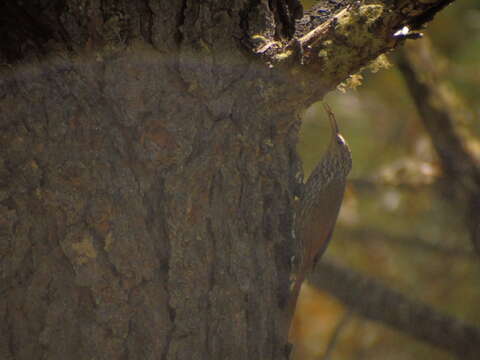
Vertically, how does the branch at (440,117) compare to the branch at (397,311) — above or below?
above

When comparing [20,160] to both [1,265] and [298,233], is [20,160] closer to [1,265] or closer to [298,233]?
[1,265]

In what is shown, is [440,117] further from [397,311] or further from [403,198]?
[403,198]

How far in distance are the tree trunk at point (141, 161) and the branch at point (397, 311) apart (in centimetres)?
156

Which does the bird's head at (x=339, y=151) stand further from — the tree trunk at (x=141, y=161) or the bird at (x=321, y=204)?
the tree trunk at (x=141, y=161)

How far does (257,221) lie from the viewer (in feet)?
4.18

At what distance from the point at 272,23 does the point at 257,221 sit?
46 cm

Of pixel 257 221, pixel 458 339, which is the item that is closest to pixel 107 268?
pixel 257 221

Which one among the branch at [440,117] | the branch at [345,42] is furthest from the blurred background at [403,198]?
the branch at [345,42]

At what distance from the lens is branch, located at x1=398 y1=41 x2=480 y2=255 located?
2607 mm

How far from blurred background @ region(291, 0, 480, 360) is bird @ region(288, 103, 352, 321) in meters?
0.81

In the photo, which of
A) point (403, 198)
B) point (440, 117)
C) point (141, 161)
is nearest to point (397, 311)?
point (440, 117)

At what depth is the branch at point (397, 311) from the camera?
8.72 feet

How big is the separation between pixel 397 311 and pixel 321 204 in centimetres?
144

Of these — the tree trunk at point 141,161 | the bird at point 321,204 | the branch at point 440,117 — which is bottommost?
the branch at point 440,117
